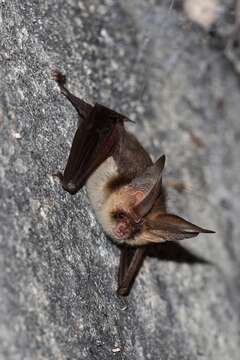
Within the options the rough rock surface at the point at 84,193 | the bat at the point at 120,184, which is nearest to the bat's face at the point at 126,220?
the bat at the point at 120,184

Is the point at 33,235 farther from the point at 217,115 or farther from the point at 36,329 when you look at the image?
the point at 217,115

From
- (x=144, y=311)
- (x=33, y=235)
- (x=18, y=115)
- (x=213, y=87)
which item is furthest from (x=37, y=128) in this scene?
(x=213, y=87)

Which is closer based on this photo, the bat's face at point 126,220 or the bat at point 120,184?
the bat at point 120,184

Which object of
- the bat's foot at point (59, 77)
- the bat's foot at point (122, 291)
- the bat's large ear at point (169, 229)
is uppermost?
the bat's foot at point (59, 77)

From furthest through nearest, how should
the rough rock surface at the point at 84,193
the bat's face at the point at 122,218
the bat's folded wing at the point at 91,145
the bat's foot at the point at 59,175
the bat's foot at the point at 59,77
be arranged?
the bat's face at the point at 122,218
the bat's foot at the point at 59,77
the bat's folded wing at the point at 91,145
the bat's foot at the point at 59,175
the rough rock surface at the point at 84,193

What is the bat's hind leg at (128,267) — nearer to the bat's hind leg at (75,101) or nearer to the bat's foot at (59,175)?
the bat's foot at (59,175)

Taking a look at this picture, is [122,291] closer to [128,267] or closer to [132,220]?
[128,267]

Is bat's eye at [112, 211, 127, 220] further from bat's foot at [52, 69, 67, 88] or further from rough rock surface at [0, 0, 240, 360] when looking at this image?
bat's foot at [52, 69, 67, 88]

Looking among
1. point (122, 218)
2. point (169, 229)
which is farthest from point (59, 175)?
point (169, 229)
